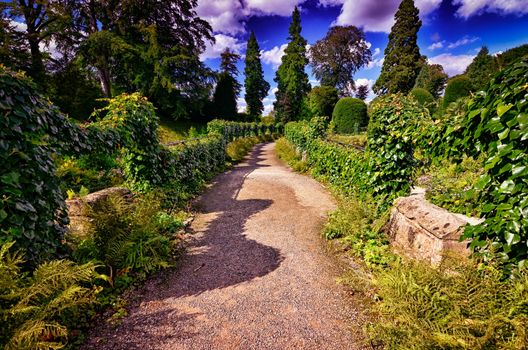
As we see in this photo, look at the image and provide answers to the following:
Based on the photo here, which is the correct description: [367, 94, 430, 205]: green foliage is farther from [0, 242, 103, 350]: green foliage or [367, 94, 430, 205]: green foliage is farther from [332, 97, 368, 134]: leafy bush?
[332, 97, 368, 134]: leafy bush

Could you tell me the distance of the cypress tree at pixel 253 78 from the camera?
44375 mm

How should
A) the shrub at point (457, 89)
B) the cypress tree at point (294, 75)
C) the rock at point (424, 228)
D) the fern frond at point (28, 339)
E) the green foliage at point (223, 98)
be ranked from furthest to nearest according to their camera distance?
the cypress tree at point (294, 75)
the green foliage at point (223, 98)
the shrub at point (457, 89)
the rock at point (424, 228)
the fern frond at point (28, 339)

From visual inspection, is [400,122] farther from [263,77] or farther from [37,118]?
[263,77]

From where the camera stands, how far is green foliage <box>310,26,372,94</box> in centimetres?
4075

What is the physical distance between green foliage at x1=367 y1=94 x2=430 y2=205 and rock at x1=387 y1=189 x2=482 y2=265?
0.44 m

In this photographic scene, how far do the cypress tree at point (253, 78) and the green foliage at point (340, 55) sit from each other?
1001 cm

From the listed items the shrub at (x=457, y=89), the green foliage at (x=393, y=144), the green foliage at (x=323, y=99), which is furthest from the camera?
the green foliage at (x=323, y=99)

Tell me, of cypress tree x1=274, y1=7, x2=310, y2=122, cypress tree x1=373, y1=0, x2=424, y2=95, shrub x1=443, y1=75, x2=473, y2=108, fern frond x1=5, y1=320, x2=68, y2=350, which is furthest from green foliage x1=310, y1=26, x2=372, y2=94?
fern frond x1=5, y1=320, x2=68, y2=350

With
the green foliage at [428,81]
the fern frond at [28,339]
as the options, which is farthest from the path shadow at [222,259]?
the green foliage at [428,81]

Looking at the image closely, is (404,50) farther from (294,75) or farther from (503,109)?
(503,109)

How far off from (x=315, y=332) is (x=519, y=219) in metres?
2.32

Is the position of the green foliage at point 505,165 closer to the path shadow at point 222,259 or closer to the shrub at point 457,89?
the path shadow at point 222,259

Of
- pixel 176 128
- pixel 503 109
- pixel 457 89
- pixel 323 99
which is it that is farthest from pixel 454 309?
pixel 323 99

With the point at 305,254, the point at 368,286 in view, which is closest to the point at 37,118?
the point at 305,254
